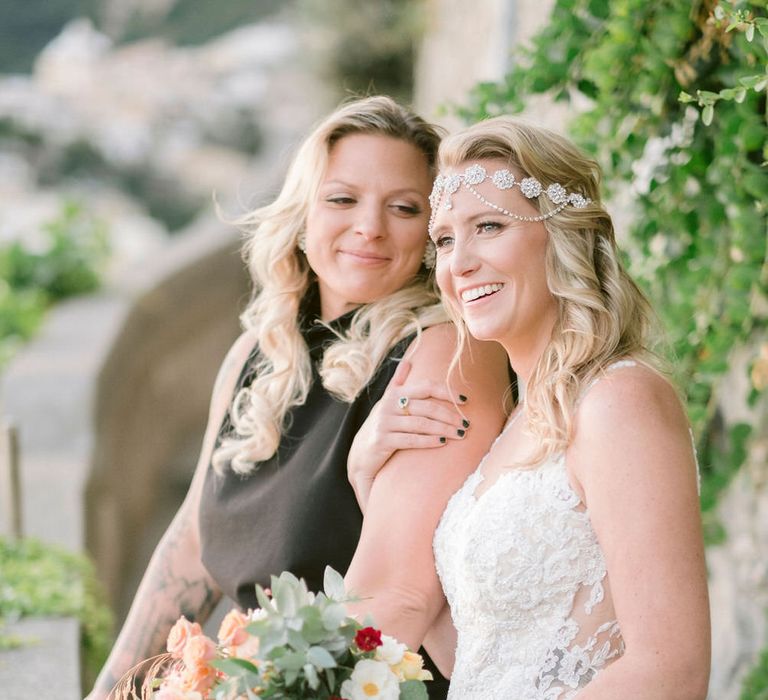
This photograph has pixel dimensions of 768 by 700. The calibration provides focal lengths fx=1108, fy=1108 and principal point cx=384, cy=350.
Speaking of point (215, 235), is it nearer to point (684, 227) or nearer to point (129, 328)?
point (129, 328)

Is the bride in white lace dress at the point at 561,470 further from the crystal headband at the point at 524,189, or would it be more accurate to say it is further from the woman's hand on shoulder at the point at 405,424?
the woman's hand on shoulder at the point at 405,424

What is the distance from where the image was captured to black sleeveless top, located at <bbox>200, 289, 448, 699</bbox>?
2.38 metres

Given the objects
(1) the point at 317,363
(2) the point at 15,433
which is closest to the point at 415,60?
(2) the point at 15,433

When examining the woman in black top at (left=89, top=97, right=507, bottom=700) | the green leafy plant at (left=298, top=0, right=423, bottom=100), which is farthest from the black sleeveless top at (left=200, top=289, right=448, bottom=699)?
the green leafy plant at (left=298, top=0, right=423, bottom=100)

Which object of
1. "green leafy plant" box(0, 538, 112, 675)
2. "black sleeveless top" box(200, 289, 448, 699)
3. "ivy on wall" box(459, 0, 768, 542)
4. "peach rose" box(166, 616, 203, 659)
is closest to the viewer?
"peach rose" box(166, 616, 203, 659)

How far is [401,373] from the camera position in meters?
2.34

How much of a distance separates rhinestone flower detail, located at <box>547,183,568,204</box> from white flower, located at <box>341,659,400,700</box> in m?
0.90

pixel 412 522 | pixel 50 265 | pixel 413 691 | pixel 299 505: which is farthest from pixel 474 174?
pixel 50 265

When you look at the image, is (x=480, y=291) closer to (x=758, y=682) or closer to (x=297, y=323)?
(x=297, y=323)

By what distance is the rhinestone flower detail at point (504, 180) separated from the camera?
201 cm

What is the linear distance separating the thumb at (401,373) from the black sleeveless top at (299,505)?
0.21 feet

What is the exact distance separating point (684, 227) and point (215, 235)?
8.18 meters

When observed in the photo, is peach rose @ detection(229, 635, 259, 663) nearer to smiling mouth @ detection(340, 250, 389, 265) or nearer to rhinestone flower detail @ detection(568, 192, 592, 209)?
rhinestone flower detail @ detection(568, 192, 592, 209)

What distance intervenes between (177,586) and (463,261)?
1.34 m
